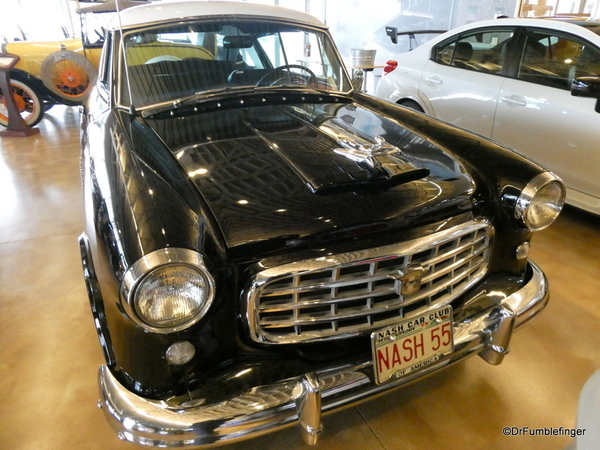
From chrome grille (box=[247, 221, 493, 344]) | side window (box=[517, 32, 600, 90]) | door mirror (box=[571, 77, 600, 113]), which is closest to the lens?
chrome grille (box=[247, 221, 493, 344])

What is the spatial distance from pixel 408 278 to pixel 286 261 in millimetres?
405

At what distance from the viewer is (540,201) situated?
5.40 ft

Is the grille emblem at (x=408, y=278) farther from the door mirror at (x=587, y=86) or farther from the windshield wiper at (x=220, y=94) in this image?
the door mirror at (x=587, y=86)

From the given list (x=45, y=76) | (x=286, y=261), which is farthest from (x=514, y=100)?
(x=45, y=76)

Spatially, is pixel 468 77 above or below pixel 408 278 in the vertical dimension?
above

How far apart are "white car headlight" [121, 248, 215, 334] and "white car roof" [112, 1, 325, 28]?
1.54 metres

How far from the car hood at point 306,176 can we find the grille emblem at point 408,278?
14cm

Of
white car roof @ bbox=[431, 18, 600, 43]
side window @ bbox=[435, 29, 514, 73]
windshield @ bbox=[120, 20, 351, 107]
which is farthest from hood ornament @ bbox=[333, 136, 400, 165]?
side window @ bbox=[435, 29, 514, 73]

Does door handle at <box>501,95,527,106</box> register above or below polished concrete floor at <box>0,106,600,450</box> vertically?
above

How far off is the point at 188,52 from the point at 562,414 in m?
2.35

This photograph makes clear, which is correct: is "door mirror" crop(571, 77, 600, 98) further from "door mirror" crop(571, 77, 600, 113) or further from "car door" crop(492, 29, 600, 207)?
"car door" crop(492, 29, 600, 207)

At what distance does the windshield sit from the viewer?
2.06 m

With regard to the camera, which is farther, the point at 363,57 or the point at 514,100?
the point at 363,57

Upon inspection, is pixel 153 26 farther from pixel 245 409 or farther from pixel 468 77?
pixel 468 77
